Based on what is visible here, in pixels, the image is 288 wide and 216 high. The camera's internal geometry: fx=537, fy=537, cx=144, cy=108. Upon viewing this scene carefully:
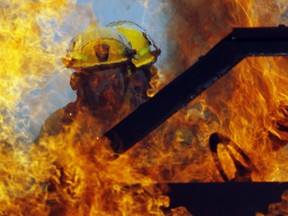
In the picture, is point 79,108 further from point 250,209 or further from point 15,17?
point 250,209

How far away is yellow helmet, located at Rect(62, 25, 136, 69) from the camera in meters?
6.41

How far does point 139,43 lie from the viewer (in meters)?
6.83

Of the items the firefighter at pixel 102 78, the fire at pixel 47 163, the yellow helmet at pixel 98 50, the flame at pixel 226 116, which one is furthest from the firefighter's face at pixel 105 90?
the flame at pixel 226 116

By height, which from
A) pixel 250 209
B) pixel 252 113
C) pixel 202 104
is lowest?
pixel 250 209

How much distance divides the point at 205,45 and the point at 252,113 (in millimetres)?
2260

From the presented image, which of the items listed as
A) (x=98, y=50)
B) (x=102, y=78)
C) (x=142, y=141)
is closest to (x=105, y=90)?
(x=102, y=78)

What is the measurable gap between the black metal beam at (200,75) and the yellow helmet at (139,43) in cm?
376

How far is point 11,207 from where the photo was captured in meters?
3.35

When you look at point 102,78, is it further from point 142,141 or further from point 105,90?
point 142,141

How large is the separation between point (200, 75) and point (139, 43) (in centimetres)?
399

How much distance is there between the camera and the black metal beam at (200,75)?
285cm

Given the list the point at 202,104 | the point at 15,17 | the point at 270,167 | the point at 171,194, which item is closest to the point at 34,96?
the point at 15,17

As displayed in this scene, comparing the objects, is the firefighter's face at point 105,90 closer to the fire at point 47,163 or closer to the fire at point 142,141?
the fire at point 142,141

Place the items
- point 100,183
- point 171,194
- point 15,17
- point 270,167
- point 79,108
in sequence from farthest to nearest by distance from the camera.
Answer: point 79,108
point 15,17
point 270,167
point 100,183
point 171,194
